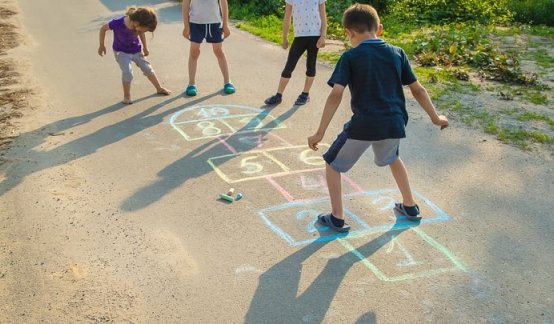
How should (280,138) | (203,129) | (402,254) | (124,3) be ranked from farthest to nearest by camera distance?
(124,3)
(203,129)
(280,138)
(402,254)

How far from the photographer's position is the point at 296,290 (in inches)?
121

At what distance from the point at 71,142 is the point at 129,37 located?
155 centimetres

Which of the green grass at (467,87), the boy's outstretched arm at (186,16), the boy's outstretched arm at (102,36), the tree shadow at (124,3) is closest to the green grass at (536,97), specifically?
the green grass at (467,87)

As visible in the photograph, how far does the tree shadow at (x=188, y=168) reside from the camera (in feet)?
13.4

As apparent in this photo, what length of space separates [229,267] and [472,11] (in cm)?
1127

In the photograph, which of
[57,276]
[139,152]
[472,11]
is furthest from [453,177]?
[472,11]

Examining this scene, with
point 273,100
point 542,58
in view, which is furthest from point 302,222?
point 542,58

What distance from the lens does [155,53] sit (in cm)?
856

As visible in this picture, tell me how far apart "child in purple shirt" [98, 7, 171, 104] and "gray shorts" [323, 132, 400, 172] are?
316 centimetres

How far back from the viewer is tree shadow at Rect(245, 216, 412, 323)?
9.43 ft

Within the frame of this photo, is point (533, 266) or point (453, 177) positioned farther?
point (453, 177)

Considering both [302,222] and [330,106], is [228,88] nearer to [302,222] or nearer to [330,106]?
[302,222]

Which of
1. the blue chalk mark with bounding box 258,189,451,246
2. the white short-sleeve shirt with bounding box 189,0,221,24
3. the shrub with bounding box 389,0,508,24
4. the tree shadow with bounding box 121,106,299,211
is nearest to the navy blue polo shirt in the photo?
the blue chalk mark with bounding box 258,189,451,246

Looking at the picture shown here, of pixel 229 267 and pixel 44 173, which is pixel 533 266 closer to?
pixel 229 267
